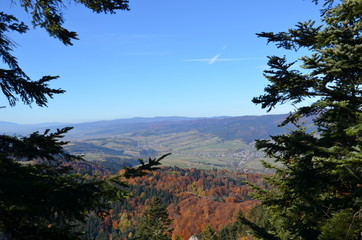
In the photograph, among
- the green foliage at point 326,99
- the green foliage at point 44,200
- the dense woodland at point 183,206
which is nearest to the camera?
the green foliage at point 44,200

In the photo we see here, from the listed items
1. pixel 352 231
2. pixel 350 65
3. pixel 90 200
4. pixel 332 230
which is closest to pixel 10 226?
pixel 90 200

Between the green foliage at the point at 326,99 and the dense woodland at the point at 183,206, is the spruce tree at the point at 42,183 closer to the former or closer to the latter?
the green foliage at the point at 326,99

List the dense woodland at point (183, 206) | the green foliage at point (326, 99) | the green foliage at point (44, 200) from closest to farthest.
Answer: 1. the green foliage at point (44, 200)
2. the green foliage at point (326, 99)
3. the dense woodland at point (183, 206)

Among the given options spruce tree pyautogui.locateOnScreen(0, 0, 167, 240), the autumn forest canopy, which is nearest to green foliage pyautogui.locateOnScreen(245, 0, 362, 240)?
the autumn forest canopy

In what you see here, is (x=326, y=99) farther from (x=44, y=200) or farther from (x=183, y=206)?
(x=183, y=206)

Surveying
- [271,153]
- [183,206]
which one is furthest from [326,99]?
[183,206]

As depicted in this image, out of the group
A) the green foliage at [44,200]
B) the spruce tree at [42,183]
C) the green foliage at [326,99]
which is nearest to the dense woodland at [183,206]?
the green foliage at [326,99]

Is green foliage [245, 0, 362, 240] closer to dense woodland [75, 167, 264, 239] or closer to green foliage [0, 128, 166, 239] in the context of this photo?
green foliage [0, 128, 166, 239]

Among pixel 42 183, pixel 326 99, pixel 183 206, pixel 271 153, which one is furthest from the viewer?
pixel 183 206

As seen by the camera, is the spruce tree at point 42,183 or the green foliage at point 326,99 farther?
the green foliage at point 326,99

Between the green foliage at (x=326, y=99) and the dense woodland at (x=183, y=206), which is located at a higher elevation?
the green foliage at (x=326, y=99)

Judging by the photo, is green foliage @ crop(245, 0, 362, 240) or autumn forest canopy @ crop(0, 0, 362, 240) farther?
green foliage @ crop(245, 0, 362, 240)

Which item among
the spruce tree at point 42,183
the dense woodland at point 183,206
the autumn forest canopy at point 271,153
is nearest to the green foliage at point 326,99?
the autumn forest canopy at point 271,153

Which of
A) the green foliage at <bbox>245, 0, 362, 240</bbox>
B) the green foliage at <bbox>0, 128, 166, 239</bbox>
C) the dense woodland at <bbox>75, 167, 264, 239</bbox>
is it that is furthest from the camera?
the dense woodland at <bbox>75, 167, 264, 239</bbox>
